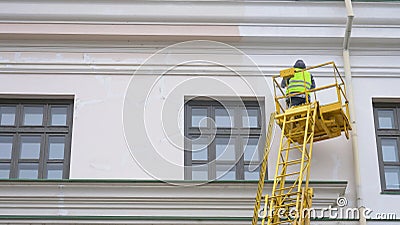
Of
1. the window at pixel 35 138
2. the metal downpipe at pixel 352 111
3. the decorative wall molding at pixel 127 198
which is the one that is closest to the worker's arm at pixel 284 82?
the metal downpipe at pixel 352 111

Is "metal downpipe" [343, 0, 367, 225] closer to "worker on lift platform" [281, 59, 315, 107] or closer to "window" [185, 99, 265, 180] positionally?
"worker on lift platform" [281, 59, 315, 107]

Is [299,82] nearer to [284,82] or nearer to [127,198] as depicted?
[284,82]

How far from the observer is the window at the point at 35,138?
11078mm

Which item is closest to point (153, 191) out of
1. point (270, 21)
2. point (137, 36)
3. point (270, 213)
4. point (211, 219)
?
point (211, 219)

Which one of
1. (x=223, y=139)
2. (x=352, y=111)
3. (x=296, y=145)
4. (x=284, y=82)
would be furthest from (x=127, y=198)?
(x=352, y=111)

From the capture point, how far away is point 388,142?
1148 centimetres

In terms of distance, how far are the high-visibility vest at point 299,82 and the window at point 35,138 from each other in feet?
10.7

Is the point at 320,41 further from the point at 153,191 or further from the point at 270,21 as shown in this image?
the point at 153,191

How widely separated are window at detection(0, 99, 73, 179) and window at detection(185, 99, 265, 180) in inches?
71.3

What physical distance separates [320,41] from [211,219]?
340 cm

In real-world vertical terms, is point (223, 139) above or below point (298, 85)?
below

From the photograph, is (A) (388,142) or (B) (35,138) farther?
(A) (388,142)

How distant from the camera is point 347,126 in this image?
1078cm

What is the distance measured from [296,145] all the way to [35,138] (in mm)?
3777
